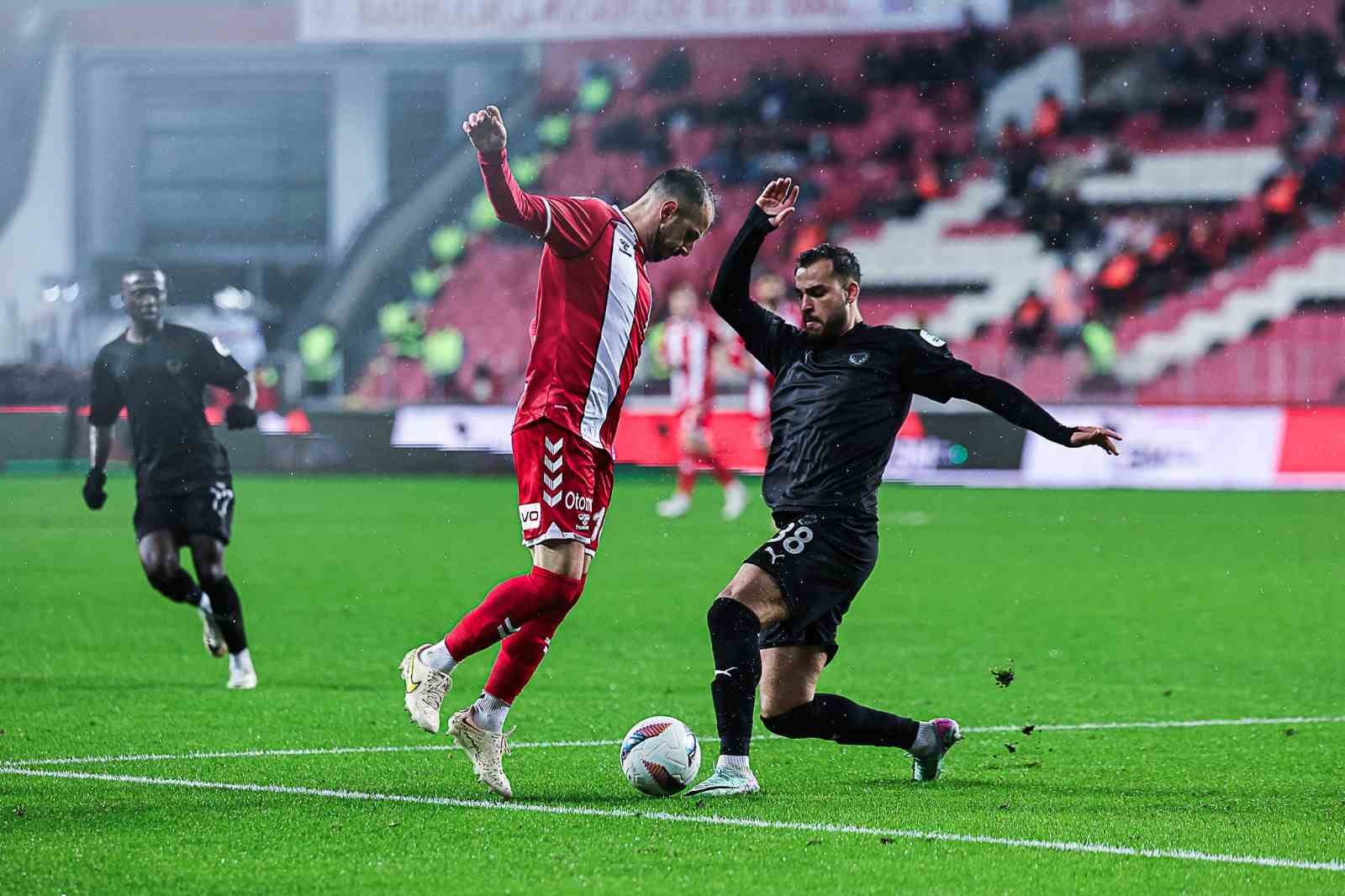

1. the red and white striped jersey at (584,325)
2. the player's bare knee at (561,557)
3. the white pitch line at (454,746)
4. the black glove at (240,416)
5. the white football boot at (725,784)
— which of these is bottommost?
the white pitch line at (454,746)

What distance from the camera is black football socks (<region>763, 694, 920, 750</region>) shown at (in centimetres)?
649

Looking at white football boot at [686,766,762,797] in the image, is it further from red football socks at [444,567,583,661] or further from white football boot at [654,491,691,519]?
white football boot at [654,491,691,519]

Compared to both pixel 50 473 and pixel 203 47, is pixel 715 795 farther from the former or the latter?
pixel 203 47

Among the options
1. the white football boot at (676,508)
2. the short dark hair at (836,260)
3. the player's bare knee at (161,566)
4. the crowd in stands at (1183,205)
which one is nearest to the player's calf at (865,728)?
the short dark hair at (836,260)

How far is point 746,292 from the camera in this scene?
6914 millimetres

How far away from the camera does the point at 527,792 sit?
635 centimetres

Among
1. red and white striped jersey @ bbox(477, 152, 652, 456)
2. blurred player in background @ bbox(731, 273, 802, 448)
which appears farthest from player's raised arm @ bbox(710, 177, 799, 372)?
blurred player in background @ bbox(731, 273, 802, 448)

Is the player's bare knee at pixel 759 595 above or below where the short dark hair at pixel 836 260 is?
below

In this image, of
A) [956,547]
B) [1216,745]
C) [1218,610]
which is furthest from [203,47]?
[1216,745]

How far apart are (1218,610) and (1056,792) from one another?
6.70 metres

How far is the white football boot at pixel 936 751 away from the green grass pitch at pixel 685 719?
0.20 ft

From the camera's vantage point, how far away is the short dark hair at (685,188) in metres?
6.49

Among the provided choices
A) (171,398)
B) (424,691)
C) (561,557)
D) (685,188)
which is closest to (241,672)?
(171,398)

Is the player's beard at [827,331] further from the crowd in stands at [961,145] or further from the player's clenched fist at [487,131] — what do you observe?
the crowd in stands at [961,145]
